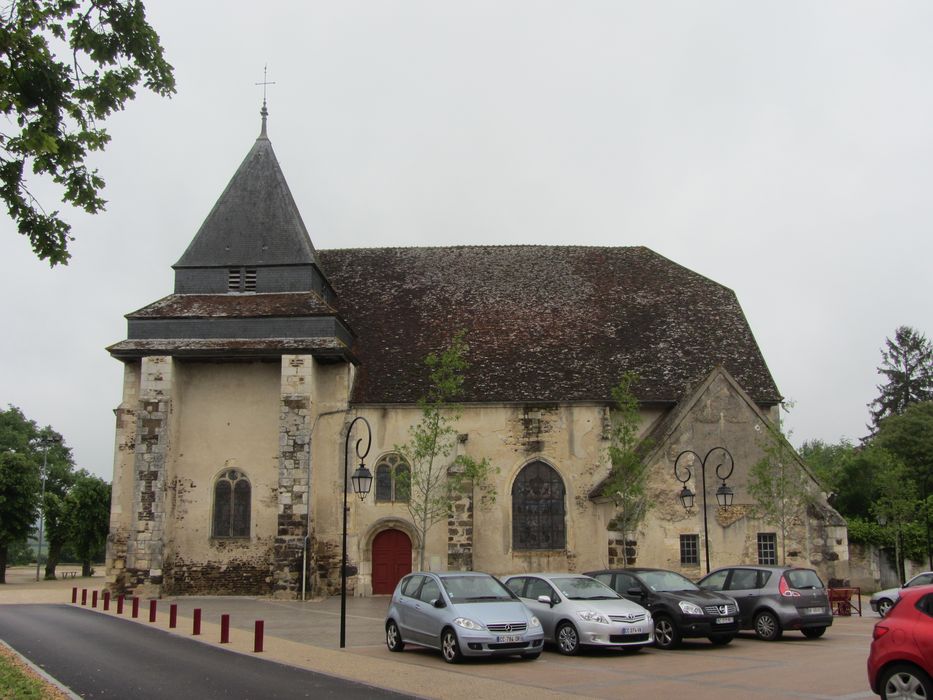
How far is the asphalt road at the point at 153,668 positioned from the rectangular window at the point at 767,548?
17449 mm

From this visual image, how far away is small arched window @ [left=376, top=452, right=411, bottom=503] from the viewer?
29031 millimetres

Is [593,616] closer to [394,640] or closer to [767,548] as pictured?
[394,640]

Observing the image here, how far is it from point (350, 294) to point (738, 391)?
15283 mm

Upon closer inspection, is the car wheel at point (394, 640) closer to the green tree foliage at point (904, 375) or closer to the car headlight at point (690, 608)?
the car headlight at point (690, 608)

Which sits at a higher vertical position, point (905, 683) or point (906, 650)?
point (906, 650)

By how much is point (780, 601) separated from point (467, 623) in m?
7.16

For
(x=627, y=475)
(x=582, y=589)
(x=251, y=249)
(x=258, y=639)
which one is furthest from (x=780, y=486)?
(x=251, y=249)

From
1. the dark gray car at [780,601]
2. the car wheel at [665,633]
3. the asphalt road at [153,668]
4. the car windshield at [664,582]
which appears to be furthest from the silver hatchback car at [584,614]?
the asphalt road at [153,668]

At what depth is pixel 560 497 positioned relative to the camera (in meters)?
28.9

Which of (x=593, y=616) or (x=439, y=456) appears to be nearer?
(x=593, y=616)

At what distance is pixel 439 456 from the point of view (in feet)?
95.5

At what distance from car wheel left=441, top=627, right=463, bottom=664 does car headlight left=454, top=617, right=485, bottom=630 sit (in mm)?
178

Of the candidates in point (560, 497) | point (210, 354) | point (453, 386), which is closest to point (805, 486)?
point (560, 497)

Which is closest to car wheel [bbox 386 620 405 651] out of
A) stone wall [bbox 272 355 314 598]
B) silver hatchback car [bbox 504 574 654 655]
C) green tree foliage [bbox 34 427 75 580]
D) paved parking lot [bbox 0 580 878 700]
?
A: paved parking lot [bbox 0 580 878 700]
